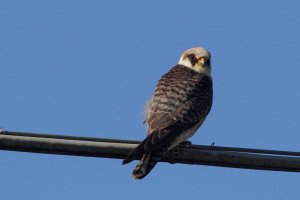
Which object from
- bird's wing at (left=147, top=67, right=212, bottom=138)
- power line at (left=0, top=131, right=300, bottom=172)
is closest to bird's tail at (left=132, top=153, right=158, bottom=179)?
bird's wing at (left=147, top=67, right=212, bottom=138)

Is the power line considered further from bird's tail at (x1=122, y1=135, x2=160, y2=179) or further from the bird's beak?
the bird's beak

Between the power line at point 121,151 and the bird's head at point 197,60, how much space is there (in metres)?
4.02

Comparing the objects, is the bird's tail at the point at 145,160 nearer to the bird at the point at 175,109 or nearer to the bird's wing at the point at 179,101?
the bird at the point at 175,109

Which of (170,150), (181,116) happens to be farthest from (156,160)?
(181,116)

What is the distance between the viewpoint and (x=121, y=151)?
6336mm

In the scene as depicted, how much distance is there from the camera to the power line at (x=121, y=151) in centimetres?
600

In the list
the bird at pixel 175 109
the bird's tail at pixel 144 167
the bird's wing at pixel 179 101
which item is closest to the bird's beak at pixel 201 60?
the bird at pixel 175 109

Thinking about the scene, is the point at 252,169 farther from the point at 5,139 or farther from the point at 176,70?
the point at 176,70

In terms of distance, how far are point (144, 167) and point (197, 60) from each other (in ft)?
11.7

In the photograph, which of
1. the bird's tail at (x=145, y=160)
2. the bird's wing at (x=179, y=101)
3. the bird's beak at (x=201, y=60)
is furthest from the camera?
the bird's beak at (x=201, y=60)

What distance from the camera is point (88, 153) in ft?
20.2

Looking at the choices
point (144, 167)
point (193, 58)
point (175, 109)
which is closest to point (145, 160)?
point (144, 167)

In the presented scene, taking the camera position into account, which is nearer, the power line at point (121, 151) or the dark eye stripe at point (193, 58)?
the power line at point (121, 151)

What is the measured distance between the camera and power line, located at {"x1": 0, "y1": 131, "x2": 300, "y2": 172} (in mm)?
6000
